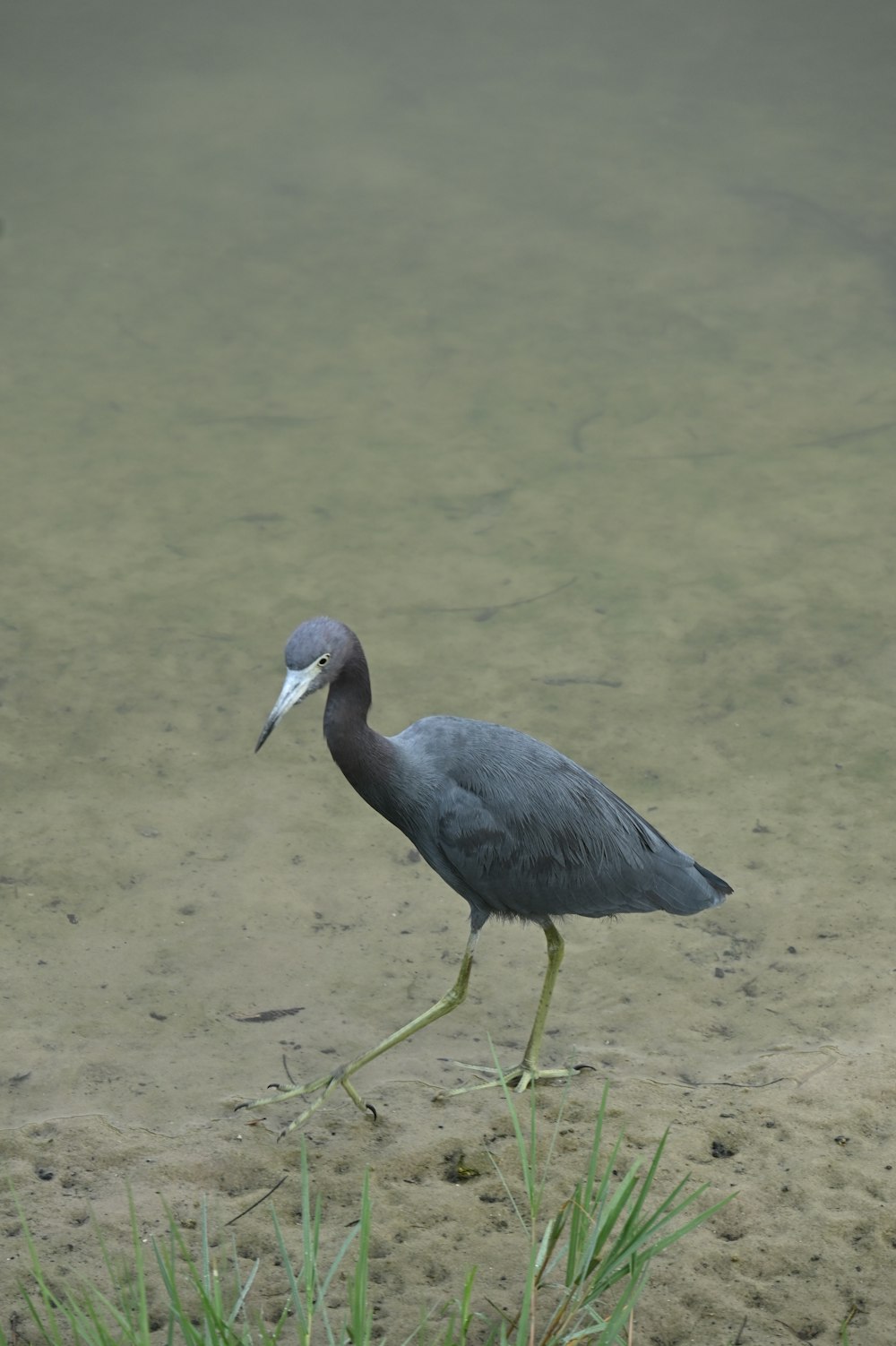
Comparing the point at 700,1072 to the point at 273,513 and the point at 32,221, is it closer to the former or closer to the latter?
the point at 273,513

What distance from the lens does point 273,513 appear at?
274 inches

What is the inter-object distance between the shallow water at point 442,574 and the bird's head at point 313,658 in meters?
1.13

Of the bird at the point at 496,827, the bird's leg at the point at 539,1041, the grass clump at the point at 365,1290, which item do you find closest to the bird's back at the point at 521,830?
the bird at the point at 496,827

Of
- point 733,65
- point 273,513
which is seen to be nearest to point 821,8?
point 733,65

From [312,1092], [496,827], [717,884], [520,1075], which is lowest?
[312,1092]

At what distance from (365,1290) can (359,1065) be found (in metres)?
1.49

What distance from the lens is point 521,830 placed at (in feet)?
12.8

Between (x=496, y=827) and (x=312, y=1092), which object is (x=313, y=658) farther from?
(x=312, y=1092)

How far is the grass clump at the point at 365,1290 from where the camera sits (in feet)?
8.21

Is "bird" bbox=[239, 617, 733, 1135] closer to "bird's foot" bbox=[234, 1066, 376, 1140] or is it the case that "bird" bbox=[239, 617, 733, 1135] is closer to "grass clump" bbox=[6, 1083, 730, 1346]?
"bird's foot" bbox=[234, 1066, 376, 1140]

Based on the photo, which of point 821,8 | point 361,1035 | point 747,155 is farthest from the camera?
point 821,8

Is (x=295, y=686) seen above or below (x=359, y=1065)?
above

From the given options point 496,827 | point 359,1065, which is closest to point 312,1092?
point 359,1065

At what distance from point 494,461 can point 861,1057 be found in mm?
4056
